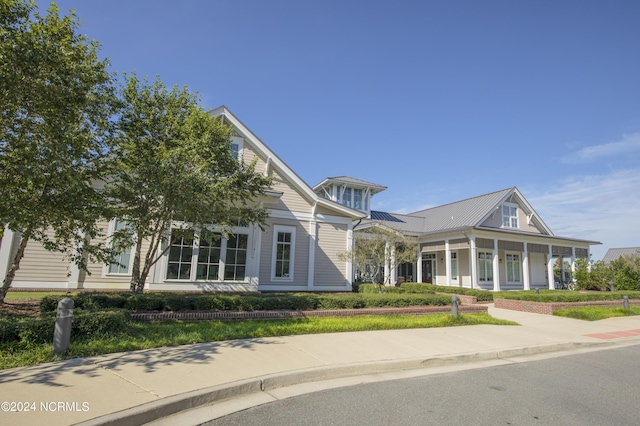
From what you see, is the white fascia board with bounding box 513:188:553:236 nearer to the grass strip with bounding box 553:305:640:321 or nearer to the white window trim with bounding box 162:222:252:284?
the grass strip with bounding box 553:305:640:321

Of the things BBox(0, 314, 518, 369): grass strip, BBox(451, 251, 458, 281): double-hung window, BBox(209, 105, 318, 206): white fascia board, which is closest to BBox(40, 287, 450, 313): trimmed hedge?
BBox(0, 314, 518, 369): grass strip

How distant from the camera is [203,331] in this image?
26.0 ft

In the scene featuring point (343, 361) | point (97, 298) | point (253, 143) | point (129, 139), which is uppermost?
point (253, 143)

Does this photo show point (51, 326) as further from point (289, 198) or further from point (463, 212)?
point (463, 212)

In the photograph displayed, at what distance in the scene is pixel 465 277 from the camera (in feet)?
85.4

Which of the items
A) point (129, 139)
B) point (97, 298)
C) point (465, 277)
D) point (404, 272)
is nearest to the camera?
point (97, 298)

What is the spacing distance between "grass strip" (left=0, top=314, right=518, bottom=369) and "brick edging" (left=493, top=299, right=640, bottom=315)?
464 cm

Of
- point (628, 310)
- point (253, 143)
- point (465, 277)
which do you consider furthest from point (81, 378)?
point (465, 277)

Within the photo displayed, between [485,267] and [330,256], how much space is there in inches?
569

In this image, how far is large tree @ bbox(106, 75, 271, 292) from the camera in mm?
9170

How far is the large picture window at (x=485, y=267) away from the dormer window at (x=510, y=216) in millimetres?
2796

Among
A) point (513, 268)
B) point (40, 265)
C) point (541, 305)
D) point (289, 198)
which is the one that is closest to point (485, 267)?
point (513, 268)

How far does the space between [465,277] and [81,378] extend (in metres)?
25.4

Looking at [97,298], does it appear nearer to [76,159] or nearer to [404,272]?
[76,159]
